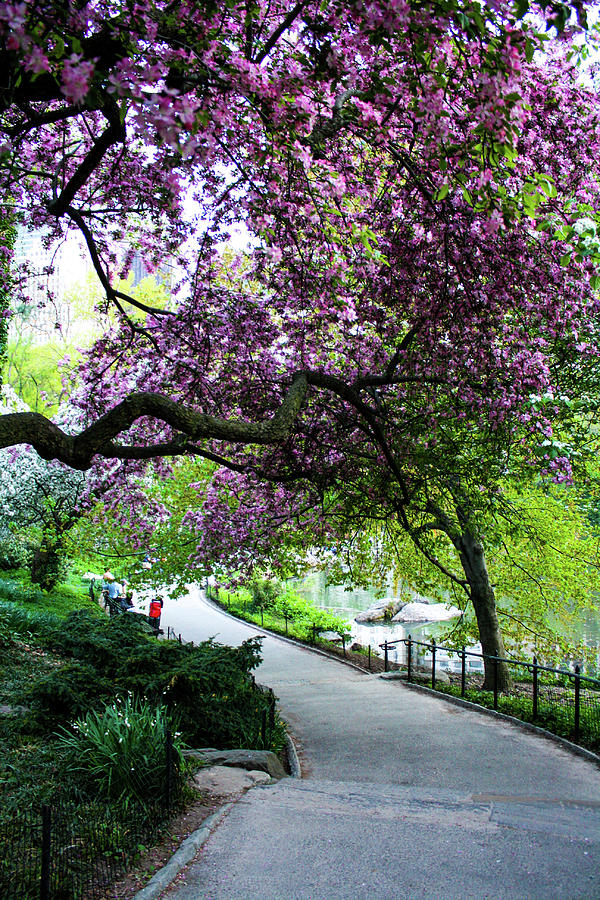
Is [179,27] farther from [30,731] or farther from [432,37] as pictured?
[30,731]

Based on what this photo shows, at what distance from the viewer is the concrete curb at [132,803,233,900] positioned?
3797 millimetres

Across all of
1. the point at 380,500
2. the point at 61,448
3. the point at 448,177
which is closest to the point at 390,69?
the point at 448,177

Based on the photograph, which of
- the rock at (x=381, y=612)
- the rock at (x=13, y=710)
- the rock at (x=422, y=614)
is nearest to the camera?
the rock at (x=13, y=710)

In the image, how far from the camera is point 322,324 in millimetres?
8195

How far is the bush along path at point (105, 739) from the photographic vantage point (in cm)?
402

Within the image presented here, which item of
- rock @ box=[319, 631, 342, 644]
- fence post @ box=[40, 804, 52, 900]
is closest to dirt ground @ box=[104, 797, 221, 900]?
fence post @ box=[40, 804, 52, 900]

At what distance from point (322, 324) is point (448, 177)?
12.7 ft

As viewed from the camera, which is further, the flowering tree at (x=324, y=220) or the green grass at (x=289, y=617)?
the green grass at (x=289, y=617)

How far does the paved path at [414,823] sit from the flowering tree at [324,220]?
2.90 meters

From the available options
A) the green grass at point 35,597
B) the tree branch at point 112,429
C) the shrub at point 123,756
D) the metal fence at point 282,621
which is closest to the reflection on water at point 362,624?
the metal fence at point 282,621

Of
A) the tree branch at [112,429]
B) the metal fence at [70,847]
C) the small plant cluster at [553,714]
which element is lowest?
the small plant cluster at [553,714]

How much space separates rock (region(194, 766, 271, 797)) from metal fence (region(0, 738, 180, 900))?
29.0 inches

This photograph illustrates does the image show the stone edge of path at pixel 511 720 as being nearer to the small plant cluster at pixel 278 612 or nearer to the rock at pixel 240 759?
the rock at pixel 240 759

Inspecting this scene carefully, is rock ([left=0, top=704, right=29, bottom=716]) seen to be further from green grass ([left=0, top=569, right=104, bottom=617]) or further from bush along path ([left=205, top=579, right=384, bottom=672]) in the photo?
bush along path ([left=205, top=579, right=384, bottom=672])
